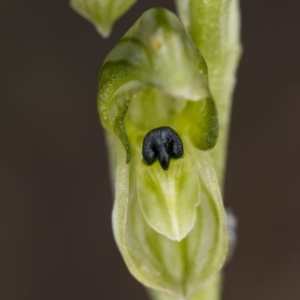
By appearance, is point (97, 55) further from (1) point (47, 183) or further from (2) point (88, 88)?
(1) point (47, 183)

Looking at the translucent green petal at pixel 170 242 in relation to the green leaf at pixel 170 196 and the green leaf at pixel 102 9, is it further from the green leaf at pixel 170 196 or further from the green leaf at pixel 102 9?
the green leaf at pixel 102 9

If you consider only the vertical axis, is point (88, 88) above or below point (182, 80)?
above

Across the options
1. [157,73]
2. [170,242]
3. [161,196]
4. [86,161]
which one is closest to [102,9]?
[157,73]

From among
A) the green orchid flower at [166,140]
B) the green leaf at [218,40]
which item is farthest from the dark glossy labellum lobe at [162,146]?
the green leaf at [218,40]

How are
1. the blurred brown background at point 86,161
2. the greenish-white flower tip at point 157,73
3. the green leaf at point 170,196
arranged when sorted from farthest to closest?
the blurred brown background at point 86,161 → the green leaf at point 170,196 → the greenish-white flower tip at point 157,73

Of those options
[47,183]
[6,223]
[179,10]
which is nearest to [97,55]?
[47,183]

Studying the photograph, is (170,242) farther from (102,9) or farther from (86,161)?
(86,161)

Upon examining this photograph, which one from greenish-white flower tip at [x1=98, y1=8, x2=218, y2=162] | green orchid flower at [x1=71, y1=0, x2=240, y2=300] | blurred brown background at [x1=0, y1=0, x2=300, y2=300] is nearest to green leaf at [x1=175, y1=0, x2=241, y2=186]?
green orchid flower at [x1=71, y1=0, x2=240, y2=300]
